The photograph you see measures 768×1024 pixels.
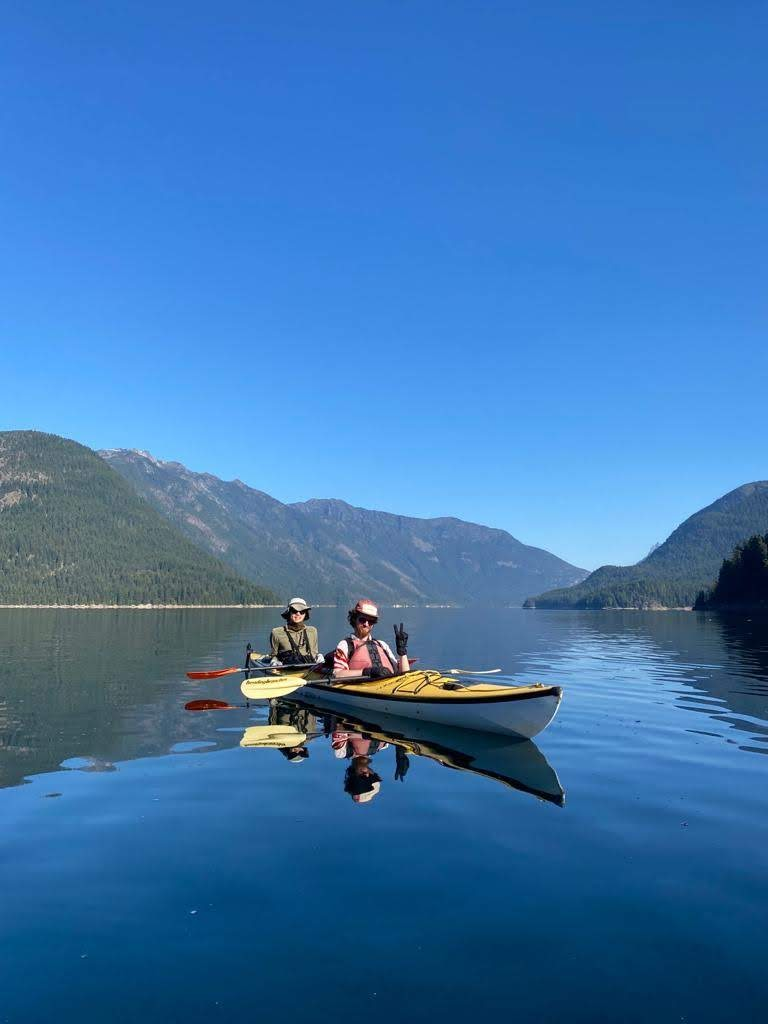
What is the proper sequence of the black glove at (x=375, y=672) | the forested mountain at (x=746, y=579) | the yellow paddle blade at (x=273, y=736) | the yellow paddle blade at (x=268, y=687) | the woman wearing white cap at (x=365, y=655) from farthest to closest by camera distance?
the forested mountain at (x=746, y=579) < the yellow paddle blade at (x=268, y=687) < the black glove at (x=375, y=672) < the woman wearing white cap at (x=365, y=655) < the yellow paddle blade at (x=273, y=736)

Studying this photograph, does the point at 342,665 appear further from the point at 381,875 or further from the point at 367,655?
the point at 381,875

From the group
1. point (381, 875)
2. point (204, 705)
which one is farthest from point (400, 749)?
point (204, 705)

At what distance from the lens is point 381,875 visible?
10180mm

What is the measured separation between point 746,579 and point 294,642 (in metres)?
160

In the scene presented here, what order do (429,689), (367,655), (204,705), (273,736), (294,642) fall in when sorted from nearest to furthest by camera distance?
(429,689)
(273,736)
(367,655)
(204,705)
(294,642)

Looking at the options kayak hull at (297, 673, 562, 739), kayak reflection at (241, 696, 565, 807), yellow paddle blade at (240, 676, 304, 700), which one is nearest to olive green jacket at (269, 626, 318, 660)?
yellow paddle blade at (240, 676, 304, 700)

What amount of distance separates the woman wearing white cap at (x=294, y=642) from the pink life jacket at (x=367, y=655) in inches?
134

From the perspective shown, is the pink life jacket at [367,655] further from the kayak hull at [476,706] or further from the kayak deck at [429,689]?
the kayak hull at [476,706]

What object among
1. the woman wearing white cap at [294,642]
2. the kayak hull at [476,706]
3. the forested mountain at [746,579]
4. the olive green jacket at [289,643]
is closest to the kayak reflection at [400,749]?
the kayak hull at [476,706]

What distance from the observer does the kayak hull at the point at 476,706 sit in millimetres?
17375

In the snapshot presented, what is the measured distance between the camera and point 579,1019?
6711mm

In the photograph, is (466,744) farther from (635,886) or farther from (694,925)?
(694,925)

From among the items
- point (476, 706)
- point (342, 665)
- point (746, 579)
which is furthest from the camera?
point (746, 579)

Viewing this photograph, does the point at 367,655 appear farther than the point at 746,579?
No
